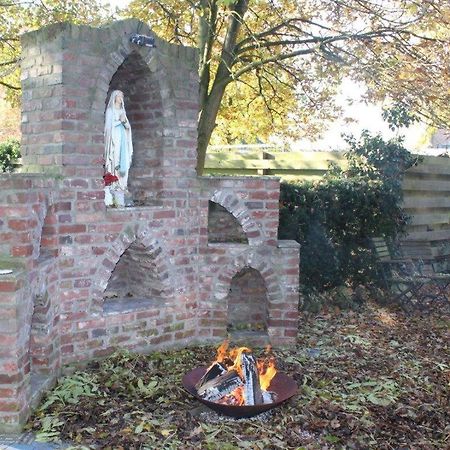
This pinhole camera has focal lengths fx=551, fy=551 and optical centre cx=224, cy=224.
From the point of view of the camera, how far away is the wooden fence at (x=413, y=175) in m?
9.61

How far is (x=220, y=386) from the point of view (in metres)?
4.30

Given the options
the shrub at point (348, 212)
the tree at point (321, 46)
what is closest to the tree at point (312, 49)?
the tree at point (321, 46)

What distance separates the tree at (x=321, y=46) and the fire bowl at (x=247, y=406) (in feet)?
13.1

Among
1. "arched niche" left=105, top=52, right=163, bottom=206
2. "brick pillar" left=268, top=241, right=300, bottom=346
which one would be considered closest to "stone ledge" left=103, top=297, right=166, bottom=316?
"arched niche" left=105, top=52, right=163, bottom=206

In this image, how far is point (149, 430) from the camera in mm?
3998

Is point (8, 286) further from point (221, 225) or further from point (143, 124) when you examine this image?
point (221, 225)

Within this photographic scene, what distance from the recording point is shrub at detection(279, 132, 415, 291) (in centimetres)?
803

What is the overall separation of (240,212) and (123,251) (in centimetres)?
135

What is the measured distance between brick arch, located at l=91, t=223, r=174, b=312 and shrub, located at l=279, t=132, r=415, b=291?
2666 millimetres

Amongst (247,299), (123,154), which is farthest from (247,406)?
(123,154)

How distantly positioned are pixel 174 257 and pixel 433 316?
4.20 meters

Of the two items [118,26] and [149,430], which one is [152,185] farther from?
[149,430]

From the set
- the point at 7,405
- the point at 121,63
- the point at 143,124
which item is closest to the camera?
the point at 7,405

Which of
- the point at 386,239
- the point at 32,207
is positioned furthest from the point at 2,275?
the point at 386,239
